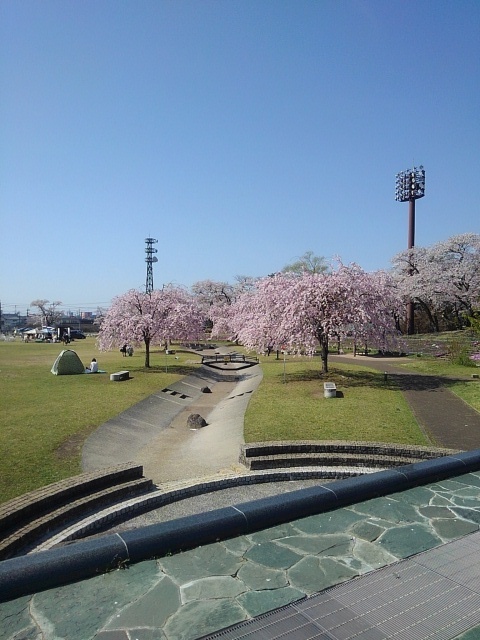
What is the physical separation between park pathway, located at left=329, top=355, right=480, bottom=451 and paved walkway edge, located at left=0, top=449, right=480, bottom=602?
262 inches

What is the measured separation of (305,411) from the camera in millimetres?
16469

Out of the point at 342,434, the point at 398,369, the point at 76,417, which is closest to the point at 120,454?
the point at 76,417

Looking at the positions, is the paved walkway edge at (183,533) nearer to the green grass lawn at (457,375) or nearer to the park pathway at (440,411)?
the park pathway at (440,411)

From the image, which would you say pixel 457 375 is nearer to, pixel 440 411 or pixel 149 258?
pixel 440 411

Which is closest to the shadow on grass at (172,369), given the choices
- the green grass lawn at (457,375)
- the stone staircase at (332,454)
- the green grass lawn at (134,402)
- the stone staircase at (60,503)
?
the green grass lawn at (134,402)

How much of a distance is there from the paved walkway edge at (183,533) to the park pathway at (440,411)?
6649mm

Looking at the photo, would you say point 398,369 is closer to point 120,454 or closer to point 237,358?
point 237,358

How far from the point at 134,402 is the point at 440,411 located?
11.2 metres

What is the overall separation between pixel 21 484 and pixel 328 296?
16256 millimetres

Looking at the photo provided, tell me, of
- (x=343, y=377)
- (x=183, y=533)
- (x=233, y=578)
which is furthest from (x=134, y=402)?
(x=233, y=578)

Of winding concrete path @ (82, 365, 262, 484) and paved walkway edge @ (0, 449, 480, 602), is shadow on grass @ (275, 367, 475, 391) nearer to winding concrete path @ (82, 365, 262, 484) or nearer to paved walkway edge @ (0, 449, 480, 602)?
winding concrete path @ (82, 365, 262, 484)

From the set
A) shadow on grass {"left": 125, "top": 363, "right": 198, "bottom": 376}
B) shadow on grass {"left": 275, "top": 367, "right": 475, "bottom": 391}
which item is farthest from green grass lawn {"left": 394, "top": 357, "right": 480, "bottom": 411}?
shadow on grass {"left": 125, "top": 363, "right": 198, "bottom": 376}

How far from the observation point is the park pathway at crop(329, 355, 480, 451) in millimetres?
12911

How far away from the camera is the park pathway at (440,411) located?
42.4ft
